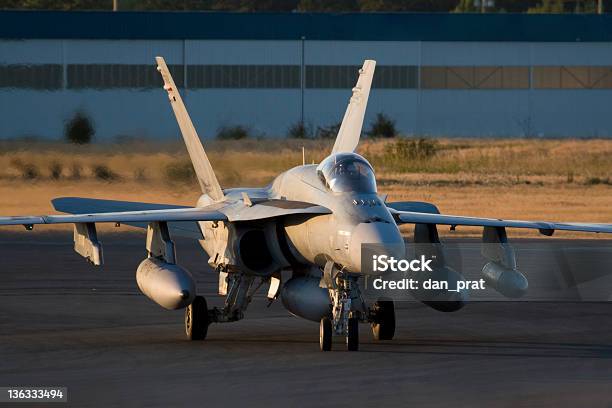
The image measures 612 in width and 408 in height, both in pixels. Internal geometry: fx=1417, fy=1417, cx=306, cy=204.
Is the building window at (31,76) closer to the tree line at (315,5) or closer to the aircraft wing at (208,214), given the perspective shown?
the aircraft wing at (208,214)

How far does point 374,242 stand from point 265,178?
691 inches

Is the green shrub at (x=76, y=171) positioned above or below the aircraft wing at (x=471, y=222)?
below

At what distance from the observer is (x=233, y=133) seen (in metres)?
37.5

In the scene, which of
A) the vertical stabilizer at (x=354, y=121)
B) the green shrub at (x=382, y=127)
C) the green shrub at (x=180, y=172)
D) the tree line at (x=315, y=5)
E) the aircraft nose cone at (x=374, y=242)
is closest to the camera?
the aircraft nose cone at (x=374, y=242)

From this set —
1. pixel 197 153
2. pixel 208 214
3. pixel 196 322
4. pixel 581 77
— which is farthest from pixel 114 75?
pixel 196 322

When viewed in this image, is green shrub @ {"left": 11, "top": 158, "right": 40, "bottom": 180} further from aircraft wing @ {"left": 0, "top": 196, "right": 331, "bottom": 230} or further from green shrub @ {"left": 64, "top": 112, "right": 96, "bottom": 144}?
aircraft wing @ {"left": 0, "top": 196, "right": 331, "bottom": 230}

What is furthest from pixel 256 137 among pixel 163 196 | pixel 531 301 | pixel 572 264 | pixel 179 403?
pixel 179 403

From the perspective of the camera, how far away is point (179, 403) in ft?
40.5

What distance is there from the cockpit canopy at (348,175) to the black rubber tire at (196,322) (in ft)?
7.71

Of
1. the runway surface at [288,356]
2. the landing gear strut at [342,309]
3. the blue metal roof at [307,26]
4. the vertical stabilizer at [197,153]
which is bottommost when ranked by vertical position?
the runway surface at [288,356]

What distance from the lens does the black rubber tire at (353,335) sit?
50.0 feet

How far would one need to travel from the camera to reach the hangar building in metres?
49.0

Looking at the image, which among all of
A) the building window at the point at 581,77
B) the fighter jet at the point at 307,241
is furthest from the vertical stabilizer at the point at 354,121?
the building window at the point at 581,77

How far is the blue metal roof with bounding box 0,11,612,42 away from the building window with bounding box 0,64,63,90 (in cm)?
586
